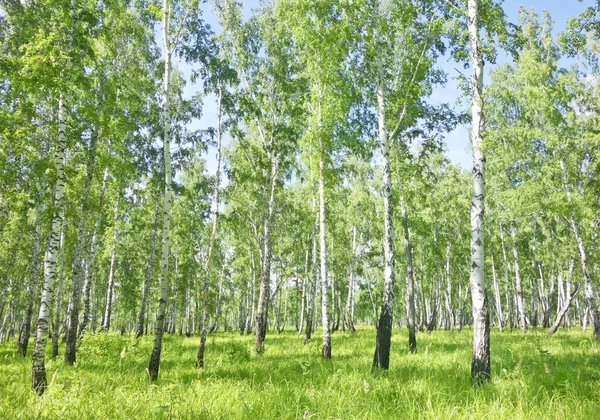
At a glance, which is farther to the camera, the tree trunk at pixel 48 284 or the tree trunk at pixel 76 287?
the tree trunk at pixel 76 287

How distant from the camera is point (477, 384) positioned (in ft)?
20.0

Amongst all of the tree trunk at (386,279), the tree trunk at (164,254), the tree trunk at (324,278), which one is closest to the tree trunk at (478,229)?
the tree trunk at (386,279)

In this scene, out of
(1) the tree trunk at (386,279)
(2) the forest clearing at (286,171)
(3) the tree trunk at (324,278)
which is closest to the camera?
(2) the forest clearing at (286,171)

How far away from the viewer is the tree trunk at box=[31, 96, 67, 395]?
7.15 m

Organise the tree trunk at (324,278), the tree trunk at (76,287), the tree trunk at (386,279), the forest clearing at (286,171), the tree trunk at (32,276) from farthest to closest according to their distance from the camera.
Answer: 1. the tree trunk at (32,276)
2. the tree trunk at (324,278)
3. the tree trunk at (76,287)
4. the tree trunk at (386,279)
5. the forest clearing at (286,171)

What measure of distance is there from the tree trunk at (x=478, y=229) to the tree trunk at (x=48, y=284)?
8.52 metres

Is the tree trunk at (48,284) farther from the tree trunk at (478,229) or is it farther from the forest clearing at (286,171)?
the tree trunk at (478,229)

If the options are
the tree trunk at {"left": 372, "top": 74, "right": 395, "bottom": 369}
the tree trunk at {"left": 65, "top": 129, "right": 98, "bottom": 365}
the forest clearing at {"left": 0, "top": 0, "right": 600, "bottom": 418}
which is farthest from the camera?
the tree trunk at {"left": 65, "top": 129, "right": 98, "bottom": 365}

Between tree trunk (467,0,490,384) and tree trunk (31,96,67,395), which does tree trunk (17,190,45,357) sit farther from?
tree trunk (467,0,490,384)

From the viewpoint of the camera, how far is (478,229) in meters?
7.04

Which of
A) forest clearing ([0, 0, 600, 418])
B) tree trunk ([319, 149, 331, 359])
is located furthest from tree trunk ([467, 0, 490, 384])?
tree trunk ([319, 149, 331, 359])

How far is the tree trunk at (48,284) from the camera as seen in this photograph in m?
7.15

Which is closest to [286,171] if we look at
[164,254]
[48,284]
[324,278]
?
[324,278]

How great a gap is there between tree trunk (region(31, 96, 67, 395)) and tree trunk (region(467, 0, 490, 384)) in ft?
27.9
